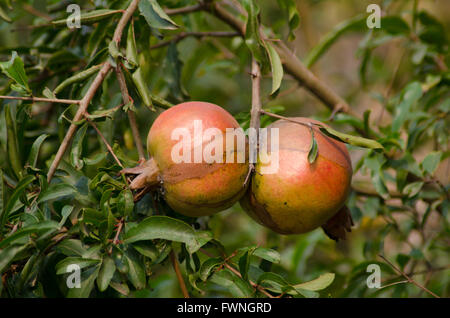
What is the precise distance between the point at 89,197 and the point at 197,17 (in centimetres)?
96

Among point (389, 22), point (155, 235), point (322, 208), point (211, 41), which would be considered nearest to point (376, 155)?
point (322, 208)

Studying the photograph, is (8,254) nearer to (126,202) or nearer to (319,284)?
(126,202)

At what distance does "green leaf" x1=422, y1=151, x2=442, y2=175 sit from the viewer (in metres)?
1.34

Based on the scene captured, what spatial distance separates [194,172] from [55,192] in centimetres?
27

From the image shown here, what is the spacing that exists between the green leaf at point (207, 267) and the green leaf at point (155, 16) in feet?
1.57

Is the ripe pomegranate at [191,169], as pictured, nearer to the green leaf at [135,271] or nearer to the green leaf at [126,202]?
the green leaf at [126,202]

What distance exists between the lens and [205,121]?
0.91 metres

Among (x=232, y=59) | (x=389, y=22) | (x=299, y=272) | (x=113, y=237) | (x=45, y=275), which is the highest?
(x=389, y=22)

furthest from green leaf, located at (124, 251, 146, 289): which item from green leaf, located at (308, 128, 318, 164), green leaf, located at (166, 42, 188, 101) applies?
green leaf, located at (166, 42, 188, 101)

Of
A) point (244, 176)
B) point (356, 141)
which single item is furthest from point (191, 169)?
point (356, 141)

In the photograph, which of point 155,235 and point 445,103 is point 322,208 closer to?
point 155,235

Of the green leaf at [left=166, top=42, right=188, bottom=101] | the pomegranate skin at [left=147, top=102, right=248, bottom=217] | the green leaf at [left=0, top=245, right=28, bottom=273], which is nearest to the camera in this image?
the green leaf at [left=0, top=245, right=28, bottom=273]

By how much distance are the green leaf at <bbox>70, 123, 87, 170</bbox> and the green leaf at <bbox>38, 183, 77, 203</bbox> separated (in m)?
0.05

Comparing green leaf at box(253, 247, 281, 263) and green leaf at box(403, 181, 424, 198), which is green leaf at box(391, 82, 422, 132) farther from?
green leaf at box(253, 247, 281, 263)
